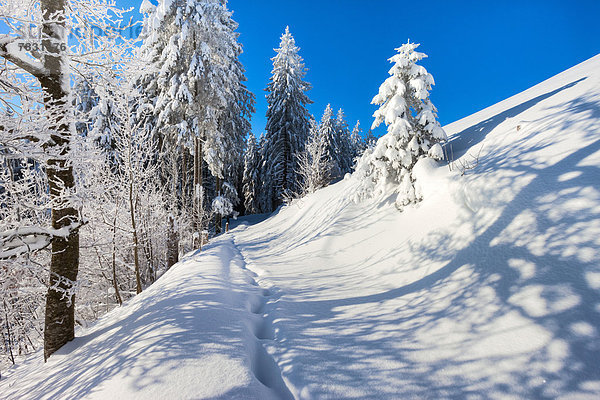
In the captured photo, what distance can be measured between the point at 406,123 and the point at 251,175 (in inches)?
1093

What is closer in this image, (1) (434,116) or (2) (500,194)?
(2) (500,194)

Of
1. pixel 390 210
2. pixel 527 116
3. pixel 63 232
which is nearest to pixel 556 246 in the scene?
pixel 390 210

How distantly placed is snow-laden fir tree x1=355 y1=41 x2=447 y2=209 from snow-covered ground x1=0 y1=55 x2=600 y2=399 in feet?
4.25

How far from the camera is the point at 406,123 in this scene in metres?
6.79

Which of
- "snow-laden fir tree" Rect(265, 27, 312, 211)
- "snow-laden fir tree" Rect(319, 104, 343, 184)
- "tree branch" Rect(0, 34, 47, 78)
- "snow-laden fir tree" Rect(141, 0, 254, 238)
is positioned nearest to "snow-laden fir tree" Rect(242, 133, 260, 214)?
"snow-laden fir tree" Rect(265, 27, 312, 211)

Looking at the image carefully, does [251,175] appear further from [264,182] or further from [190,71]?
[190,71]

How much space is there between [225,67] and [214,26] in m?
1.86

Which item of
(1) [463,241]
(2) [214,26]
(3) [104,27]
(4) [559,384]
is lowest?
(4) [559,384]

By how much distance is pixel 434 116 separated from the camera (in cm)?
704

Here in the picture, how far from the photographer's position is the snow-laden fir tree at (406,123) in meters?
6.79

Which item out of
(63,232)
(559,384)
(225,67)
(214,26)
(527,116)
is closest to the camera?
(559,384)

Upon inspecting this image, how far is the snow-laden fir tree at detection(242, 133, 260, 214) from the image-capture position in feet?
106

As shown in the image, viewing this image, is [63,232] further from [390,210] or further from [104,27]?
[390,210]

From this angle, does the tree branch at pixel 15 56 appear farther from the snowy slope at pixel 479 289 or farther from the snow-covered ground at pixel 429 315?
the snowy slope at pixel 479 289
